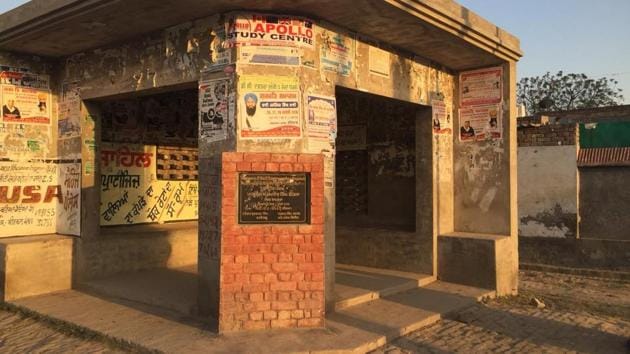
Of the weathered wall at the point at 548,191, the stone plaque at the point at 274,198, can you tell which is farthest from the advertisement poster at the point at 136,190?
the weathered wall at the point at 548,191

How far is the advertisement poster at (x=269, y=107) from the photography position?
535 centimetres

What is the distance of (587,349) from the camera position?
5.20 metres

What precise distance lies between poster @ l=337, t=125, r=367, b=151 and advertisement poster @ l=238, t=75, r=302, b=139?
12.4 feet

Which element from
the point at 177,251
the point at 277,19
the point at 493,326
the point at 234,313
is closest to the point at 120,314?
the point at 234,313

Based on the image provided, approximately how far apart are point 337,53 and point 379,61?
0.95 meters

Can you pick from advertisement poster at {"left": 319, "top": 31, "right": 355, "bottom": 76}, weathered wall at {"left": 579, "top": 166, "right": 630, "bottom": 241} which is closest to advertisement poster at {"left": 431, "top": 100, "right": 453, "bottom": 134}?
advertisement poster at {"left": 319, "top": 31, "right": 355, "bottom": 76}

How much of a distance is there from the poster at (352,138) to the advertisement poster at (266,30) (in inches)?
149

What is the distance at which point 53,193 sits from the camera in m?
7.54

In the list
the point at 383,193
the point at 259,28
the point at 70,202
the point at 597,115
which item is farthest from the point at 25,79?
the point at 597,115

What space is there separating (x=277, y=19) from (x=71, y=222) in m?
4.41

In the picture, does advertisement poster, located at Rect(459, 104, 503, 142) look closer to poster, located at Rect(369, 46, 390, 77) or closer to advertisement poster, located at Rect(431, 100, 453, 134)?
advertisement poster, located at Rect(431, 100, 453, 134)

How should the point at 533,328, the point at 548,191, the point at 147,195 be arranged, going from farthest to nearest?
the point at 548,191, the point at 147,195, the point at 533,328

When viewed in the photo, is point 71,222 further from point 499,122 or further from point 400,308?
point 499,122

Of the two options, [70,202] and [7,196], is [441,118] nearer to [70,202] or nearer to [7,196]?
[70,202]
